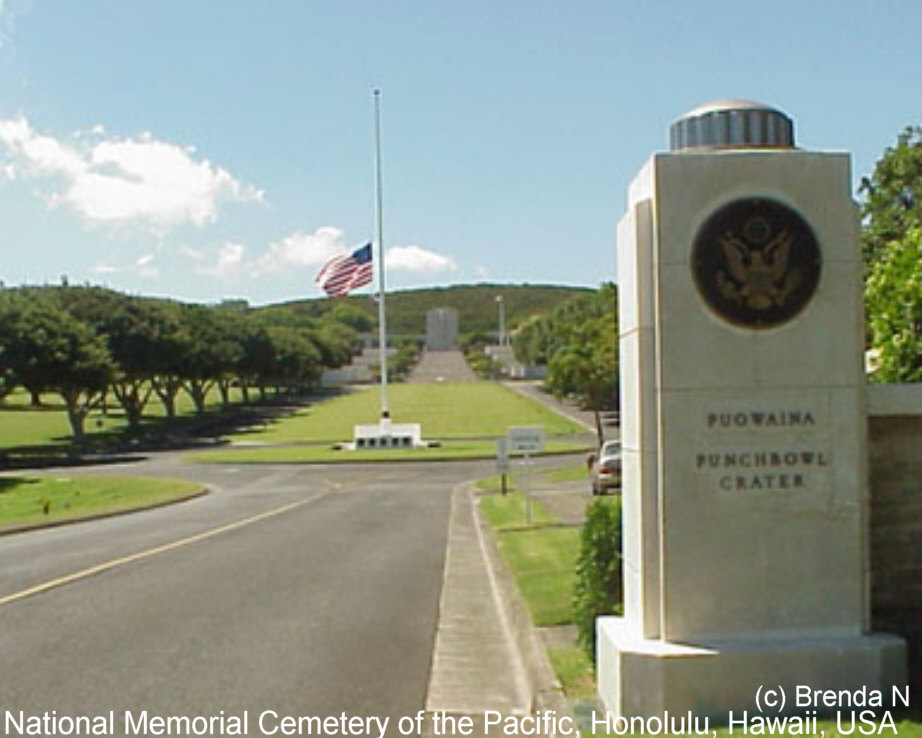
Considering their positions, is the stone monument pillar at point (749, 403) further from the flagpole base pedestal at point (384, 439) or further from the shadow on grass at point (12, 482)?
the flagpole base pedestal at point (384, 439)

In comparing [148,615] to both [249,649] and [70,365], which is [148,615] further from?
[70,365]

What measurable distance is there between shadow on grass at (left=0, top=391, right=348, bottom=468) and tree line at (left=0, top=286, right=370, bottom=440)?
4.53 feet

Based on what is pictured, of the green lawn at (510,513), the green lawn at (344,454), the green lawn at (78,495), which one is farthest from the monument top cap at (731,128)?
the green lawn at (344,454)

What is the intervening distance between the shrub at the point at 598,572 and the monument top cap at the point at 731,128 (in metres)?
2.80

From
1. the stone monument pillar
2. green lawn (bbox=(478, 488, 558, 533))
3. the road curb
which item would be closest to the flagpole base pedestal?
green lawn (bbox=(478, 488, 558, 533))

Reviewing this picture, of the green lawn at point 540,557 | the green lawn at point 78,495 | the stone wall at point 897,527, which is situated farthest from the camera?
the green lawn at point 78,495

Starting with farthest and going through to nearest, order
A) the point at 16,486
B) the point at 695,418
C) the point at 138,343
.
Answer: the point at 138,343 < the point at 16,486 < the point at 695,418

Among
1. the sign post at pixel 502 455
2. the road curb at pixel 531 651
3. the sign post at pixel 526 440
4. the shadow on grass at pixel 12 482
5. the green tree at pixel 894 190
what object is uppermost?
the green tree at pixel 894 190

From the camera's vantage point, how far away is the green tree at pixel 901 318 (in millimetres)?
9281

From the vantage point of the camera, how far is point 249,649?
33.9ft

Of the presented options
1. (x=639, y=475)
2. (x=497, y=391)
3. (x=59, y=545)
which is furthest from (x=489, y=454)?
(x=497, y=391)

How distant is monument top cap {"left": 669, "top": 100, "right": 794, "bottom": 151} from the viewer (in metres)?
7.34

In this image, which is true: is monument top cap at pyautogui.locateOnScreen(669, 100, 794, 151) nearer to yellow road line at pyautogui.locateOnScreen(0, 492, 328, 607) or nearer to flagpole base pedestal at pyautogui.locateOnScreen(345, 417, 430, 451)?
yellow road line at pyautogui.locateOnScreen(0, 492, 328, 607)

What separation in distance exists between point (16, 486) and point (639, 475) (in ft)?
123
